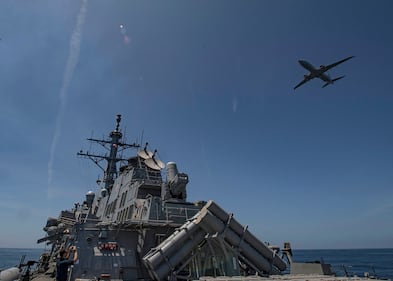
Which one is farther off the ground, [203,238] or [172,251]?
[203,238]

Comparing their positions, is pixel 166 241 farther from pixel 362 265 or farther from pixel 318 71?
pixel 362 265

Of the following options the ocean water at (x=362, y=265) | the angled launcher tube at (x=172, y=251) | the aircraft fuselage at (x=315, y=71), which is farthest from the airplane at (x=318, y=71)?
the angled launcher tube at (x=172, y=251)

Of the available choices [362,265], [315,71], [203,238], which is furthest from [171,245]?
[362,265]

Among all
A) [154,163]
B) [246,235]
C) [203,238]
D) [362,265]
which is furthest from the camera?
[362,265]

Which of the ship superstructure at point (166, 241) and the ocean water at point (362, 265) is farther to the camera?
the ocean water at point (362, 265)

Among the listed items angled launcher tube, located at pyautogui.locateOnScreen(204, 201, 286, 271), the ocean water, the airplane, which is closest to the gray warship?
angled launcher tube, located at pyautogui.locateOnScreen(204, 201, 286, 271)

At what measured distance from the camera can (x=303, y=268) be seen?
12.3 meters

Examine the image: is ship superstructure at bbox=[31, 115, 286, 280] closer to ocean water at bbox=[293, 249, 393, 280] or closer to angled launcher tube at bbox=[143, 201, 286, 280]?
angled launcher tube at bbox=[143, 201, 286, 280]

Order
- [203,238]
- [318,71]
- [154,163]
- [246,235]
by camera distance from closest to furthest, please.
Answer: [203,238], [246,235], [154,163], [318,71]

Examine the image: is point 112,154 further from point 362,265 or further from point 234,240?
point 362,265

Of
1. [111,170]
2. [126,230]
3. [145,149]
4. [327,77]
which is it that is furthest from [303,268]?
[111,170]

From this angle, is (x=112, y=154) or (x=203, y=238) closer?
(x=203, y=238)

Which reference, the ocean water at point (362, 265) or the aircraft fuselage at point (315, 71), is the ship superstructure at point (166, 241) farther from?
the aircraft fuselage at point (315, 71)

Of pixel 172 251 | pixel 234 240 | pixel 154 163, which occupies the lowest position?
pixel 172 251
